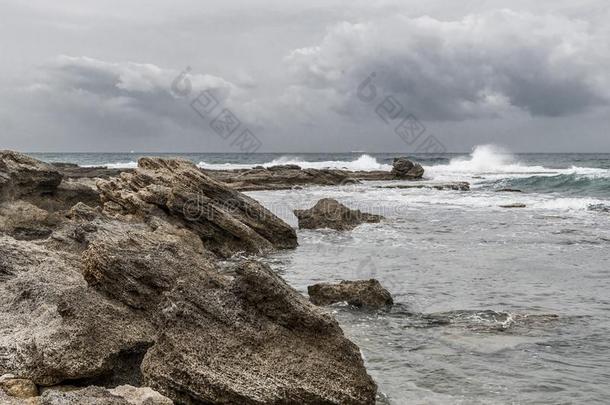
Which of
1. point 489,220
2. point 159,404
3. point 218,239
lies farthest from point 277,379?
point 489,220

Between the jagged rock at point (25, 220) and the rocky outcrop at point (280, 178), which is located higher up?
the rocky outcrop at point (280, 178)

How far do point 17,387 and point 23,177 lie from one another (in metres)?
16.6

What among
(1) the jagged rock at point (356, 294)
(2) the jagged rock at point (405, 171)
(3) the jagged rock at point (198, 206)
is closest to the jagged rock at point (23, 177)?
(3) the jagged rock at point (198, 206)

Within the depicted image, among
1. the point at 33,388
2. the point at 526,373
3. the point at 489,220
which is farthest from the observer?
the point at 489,220

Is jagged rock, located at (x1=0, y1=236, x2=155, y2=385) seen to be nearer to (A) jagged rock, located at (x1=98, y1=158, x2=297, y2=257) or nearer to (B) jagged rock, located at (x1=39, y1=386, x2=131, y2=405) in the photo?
(B) jagged rock, located at (x1=39, y1=386, x2=131, y2=405)

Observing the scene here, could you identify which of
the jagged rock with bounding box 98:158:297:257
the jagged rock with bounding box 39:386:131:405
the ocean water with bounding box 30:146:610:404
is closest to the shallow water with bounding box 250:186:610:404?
the ocean water with bounding box 30:146:610:404

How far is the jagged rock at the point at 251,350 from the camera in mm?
7188

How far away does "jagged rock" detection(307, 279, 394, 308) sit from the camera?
1331cm

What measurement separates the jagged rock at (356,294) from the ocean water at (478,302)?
0.39 metres

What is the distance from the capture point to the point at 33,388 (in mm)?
6484

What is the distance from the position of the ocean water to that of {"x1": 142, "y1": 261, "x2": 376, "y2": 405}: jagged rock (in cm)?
108

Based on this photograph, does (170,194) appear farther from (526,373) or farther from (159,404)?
(159,404)

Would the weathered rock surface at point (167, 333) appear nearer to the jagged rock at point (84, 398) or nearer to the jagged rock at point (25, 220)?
the jagged rock at point (84, 398)

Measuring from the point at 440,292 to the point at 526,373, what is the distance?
5641mm
